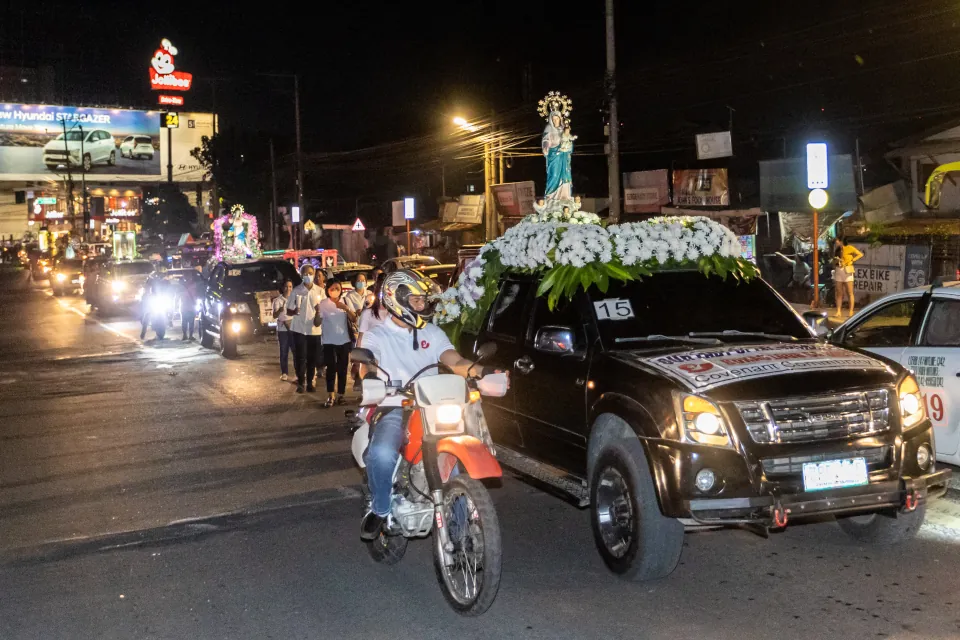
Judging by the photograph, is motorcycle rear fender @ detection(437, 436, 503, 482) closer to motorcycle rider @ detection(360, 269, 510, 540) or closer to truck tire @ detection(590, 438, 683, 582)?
motorcycle rider @ detection(360, 269, 510, 540)

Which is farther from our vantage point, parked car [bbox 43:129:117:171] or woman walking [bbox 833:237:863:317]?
parked car [bbox 43:129:117:171]

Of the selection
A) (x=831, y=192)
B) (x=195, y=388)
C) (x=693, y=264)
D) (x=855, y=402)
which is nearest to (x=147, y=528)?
(x=693, y=264)

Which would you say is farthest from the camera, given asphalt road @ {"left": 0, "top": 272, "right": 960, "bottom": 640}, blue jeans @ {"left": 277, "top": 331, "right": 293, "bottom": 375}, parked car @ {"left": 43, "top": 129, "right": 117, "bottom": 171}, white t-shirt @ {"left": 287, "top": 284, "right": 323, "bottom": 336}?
parked car @ {"left": 43, "top": 129, "right": 117, "bottom": 171}

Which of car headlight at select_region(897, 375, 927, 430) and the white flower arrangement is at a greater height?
the white flower arrangement

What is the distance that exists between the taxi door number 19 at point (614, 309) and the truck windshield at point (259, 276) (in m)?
15.6

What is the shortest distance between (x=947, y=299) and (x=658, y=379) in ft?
10.6

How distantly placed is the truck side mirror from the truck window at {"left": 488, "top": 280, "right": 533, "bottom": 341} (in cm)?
76

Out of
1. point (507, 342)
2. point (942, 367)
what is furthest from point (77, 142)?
point (942, 367)

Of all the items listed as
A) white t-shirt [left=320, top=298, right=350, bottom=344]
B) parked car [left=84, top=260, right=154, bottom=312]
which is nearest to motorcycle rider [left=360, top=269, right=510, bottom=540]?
white t-shirt [left=320, top=298, right=350, bottom=344]

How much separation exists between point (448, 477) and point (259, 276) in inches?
685

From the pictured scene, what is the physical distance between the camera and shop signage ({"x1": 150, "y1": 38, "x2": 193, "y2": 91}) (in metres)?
90.2

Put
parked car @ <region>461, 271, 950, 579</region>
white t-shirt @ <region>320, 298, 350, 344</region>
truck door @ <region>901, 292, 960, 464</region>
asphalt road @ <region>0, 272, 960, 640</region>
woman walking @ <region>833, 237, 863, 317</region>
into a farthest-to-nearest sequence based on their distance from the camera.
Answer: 1. woman walking @ <region>833, 237, 863, 317</region>
2. white t-shirt @ <region>320, 298, 350, 344</region>
3. truck door @ <region>901, 292, 960, 464</region>
4. parked car @ <region>461, 271, 950, 579</region>
5. asphalt road @ <region>0, 272, 960, 640</region>

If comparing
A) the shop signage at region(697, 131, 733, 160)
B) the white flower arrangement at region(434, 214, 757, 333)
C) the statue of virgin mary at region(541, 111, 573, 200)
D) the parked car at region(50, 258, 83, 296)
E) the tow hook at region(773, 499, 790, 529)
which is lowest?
the tow hook at region(773, 499, 790, 529)

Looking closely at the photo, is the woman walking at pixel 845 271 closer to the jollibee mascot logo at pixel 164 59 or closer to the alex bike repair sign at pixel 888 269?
the alex bike repair sign at pixel 888 269
